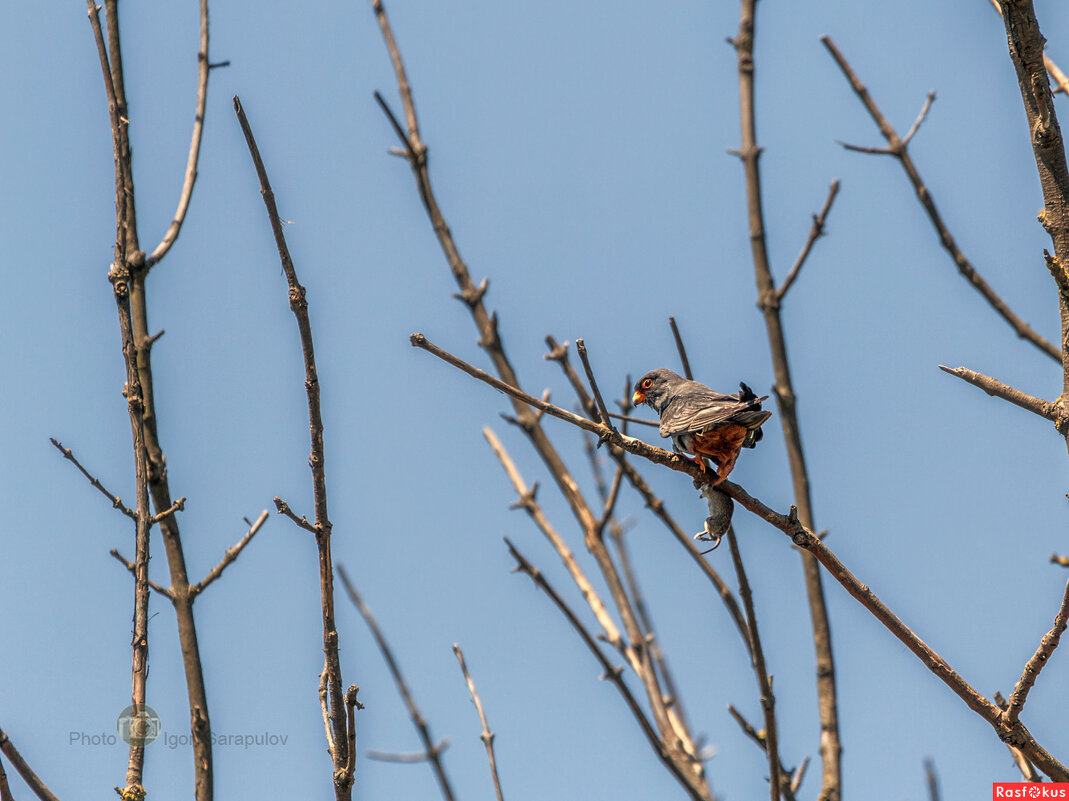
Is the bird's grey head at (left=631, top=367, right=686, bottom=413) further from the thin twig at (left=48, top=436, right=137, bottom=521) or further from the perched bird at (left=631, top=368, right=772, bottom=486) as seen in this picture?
the thin twig at (left=48, top=436, right=137, bottom=521)

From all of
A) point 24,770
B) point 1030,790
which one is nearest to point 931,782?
point 1030,790

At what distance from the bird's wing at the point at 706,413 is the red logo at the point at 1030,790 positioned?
1.84 metres

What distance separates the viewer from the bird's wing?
484 centimetres

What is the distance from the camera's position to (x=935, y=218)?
5.55 meters

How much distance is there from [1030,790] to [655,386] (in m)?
3.67

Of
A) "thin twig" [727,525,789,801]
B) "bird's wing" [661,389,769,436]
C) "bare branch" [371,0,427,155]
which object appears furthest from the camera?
"bare branch" [371,0,427,155]

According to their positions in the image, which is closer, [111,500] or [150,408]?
[111,500]

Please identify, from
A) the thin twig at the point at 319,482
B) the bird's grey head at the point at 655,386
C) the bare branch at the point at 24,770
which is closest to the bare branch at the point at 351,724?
the thin twig at the point at 319,482

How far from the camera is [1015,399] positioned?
3.46 m

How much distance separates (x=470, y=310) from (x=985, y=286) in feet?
9.70

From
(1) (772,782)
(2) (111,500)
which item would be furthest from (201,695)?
(1) (772,782)

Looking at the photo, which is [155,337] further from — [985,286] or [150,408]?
[985,286]

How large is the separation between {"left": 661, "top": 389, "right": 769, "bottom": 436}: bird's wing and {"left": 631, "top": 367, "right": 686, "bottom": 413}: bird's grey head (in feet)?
4.07

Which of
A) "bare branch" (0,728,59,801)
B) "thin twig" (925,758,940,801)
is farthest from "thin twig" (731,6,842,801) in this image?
"bare branch" (0,728,59,801)
